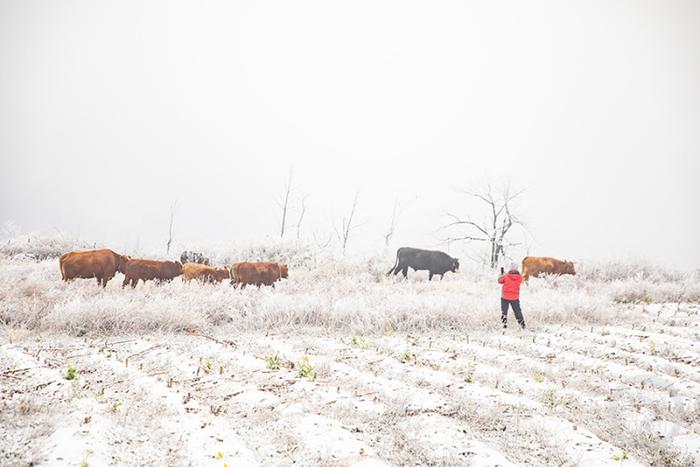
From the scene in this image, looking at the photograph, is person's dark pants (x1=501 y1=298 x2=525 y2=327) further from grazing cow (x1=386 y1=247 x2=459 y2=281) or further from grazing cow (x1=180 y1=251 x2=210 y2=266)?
grazing cow (x1=180 y1=251 x2=210 y2=266)

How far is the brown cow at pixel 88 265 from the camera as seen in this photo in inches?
393

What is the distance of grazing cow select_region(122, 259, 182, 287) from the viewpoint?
1038 cm

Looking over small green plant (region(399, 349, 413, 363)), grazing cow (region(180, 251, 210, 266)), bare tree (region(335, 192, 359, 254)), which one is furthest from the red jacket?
bare tree (region(335, 192, 359, 254))

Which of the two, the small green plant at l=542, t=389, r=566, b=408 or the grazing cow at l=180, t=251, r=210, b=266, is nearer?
the small green plant at l=542, t=389, r=566, b=408

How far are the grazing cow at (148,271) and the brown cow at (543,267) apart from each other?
42.8 ft

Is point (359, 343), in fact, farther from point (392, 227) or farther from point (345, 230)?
point (345, 230)

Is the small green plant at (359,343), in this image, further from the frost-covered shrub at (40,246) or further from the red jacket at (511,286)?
the frost-covered shrub at (40,246)

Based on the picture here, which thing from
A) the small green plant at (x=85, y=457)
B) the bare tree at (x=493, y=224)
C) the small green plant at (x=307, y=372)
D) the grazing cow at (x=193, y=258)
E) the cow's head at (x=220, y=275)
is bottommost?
the grazing cow at (x=193, y=258)

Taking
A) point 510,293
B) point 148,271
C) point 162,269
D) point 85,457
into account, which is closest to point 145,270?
point 148,271

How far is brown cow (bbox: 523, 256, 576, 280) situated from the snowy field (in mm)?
6429

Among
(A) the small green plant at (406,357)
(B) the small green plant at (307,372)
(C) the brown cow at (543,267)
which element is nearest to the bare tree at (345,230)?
(C) the brown cow at (543,267)

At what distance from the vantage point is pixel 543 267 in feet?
53.7

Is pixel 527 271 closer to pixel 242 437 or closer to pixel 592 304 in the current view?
pixel 592 304

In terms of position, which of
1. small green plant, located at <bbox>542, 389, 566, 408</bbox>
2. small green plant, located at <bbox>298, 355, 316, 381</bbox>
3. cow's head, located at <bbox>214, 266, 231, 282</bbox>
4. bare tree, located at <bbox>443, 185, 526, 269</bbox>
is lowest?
cow's head, located at <bbox>214, 266, 231, 282</bbox>
